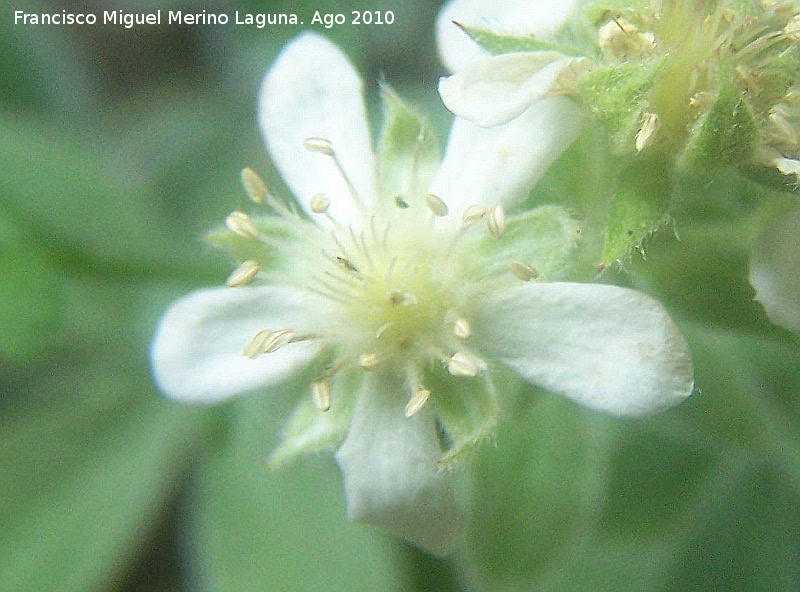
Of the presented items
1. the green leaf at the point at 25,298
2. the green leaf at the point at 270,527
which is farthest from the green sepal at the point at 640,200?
the green leaf at the point at 25,298

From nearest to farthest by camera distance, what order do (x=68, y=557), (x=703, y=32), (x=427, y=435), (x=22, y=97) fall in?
(x=703, y=32) < (x=427, y=435) < (x=68, y=557) < (x=22, y=97)

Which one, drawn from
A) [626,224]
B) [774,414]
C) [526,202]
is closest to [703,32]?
[626,224]

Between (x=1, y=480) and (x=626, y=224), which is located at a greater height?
(x=626, y=224)

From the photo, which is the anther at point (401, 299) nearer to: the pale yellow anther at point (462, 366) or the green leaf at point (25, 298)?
the pale yellow anther at point (462, 366)

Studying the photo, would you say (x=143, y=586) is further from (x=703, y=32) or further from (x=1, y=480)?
(x=703, y=32)

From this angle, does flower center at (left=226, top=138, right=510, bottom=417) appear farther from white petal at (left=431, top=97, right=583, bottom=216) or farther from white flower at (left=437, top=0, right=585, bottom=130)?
white flower at (left=437, top=0, right=585, bottom=130)

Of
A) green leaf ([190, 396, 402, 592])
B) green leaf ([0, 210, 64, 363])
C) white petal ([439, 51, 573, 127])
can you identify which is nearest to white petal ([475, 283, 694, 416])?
white petal ([439, 51, 573, 127])

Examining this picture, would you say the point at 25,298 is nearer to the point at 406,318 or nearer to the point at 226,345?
the point at 226,345
